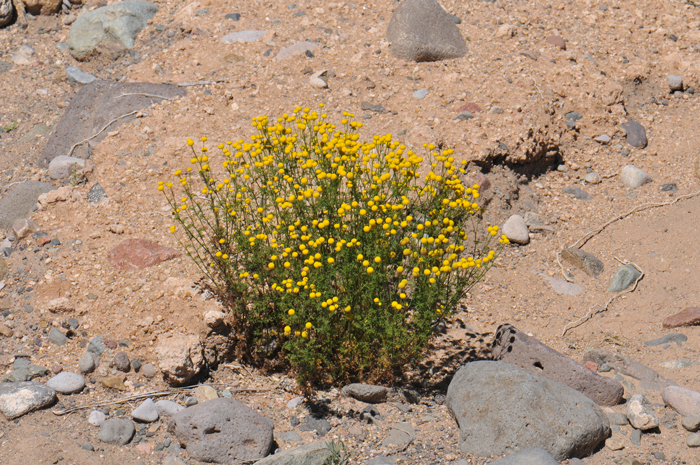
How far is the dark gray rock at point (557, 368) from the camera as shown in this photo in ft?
14.4

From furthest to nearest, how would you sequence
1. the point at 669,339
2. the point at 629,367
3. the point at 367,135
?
the point at 367,135 < the point at 669,339 < the point at 629,367

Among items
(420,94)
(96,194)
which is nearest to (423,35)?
(420,94)

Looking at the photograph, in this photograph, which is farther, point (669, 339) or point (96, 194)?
point (96, 194)

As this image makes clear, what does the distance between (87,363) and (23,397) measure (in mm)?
471

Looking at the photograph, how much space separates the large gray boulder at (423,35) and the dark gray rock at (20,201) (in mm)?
4125

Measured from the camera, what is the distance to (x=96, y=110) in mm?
6508

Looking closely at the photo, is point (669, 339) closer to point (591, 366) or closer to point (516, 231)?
point (591, 366)

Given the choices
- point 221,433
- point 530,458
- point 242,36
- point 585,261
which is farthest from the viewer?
point 242,36

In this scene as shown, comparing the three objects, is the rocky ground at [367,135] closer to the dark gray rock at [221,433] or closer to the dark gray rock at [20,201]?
the dark gray rock at [20,201]

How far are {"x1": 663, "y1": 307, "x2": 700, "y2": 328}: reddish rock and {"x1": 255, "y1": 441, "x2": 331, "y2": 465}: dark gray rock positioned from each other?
3.19m

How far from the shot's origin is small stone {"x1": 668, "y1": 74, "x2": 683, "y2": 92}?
24.2 feet

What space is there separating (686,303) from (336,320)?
3.21m

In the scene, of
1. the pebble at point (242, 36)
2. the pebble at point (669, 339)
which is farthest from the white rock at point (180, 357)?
the pebble at point (242, 36)

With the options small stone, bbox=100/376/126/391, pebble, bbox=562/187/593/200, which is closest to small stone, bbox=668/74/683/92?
pebble, bbox=562/187/593/200
